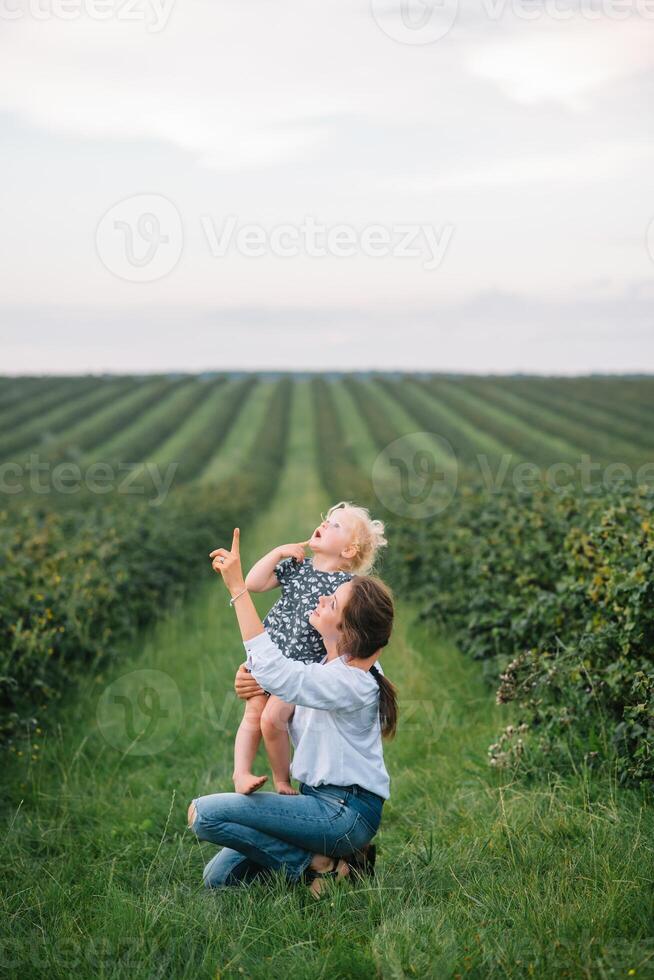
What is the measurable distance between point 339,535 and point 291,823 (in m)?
1.14

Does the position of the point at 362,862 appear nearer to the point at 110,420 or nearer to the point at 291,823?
the point at 291,823

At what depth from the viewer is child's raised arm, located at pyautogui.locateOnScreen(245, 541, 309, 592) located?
3.63m

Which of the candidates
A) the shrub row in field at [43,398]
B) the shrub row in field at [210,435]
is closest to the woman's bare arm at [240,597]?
the shrub row in field at [210,435]

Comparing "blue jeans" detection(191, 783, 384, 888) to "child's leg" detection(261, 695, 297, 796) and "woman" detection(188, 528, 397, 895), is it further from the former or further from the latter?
"child's leg" detection(261, 695, 297, 796)

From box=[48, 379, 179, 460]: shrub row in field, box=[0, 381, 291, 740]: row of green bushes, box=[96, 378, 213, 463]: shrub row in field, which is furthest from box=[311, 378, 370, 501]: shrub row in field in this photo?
box=[48, 379, 179, 460]: shrub row in field

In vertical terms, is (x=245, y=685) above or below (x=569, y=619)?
below

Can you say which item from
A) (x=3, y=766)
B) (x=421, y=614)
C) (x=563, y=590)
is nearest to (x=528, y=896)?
(x=563, y=590)

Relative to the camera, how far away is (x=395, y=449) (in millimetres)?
35000

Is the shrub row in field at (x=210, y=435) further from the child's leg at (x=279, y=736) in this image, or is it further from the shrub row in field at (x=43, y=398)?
the child's leg at (x=279, y=736)

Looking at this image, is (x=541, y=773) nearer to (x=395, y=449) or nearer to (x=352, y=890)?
(x=352, y=890)

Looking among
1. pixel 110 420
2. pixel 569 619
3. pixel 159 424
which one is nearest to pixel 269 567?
pixel 569 619

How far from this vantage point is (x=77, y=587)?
6816mm

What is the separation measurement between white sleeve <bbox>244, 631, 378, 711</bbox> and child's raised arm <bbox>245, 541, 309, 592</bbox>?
575 mm

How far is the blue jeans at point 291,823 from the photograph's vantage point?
3.21 metres
